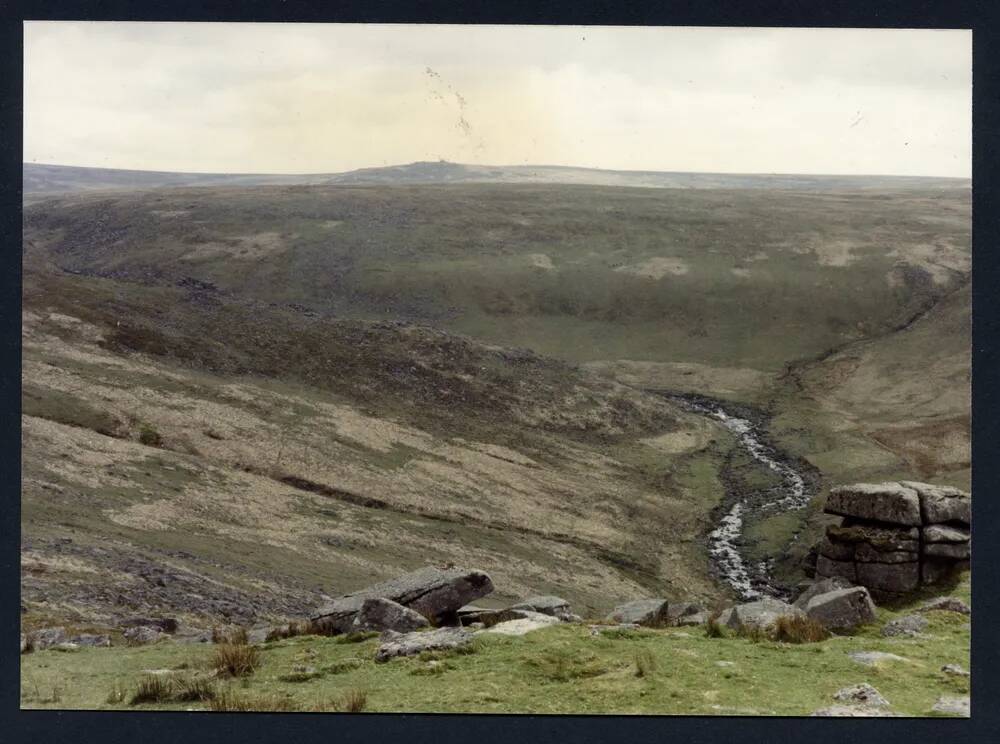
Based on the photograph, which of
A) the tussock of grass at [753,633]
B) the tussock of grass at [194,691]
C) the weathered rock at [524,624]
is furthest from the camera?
the tussock of grass at [753,633]

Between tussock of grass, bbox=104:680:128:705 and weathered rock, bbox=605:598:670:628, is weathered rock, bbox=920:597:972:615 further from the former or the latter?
tussock of grass, bbox=104:680:128:705

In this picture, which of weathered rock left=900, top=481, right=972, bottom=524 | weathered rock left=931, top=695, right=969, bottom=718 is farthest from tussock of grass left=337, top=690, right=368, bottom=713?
weathered rock left=900, top=481, right=972, bottom=524

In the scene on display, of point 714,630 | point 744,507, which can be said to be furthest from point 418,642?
point 744,507

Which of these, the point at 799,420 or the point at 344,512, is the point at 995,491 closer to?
the point at 344,512

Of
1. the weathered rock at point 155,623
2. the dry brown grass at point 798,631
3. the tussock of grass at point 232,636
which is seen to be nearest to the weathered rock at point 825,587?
the dry brown grass at point 798,631

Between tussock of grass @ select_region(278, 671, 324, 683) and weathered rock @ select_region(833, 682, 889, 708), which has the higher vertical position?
tussock of grass @ select_region(278, 671, 324, 683)

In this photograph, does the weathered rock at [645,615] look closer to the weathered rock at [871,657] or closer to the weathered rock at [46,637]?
the weathered rock at [871,657]

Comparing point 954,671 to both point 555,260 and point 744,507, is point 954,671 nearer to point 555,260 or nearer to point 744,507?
Answer: point 744,507
